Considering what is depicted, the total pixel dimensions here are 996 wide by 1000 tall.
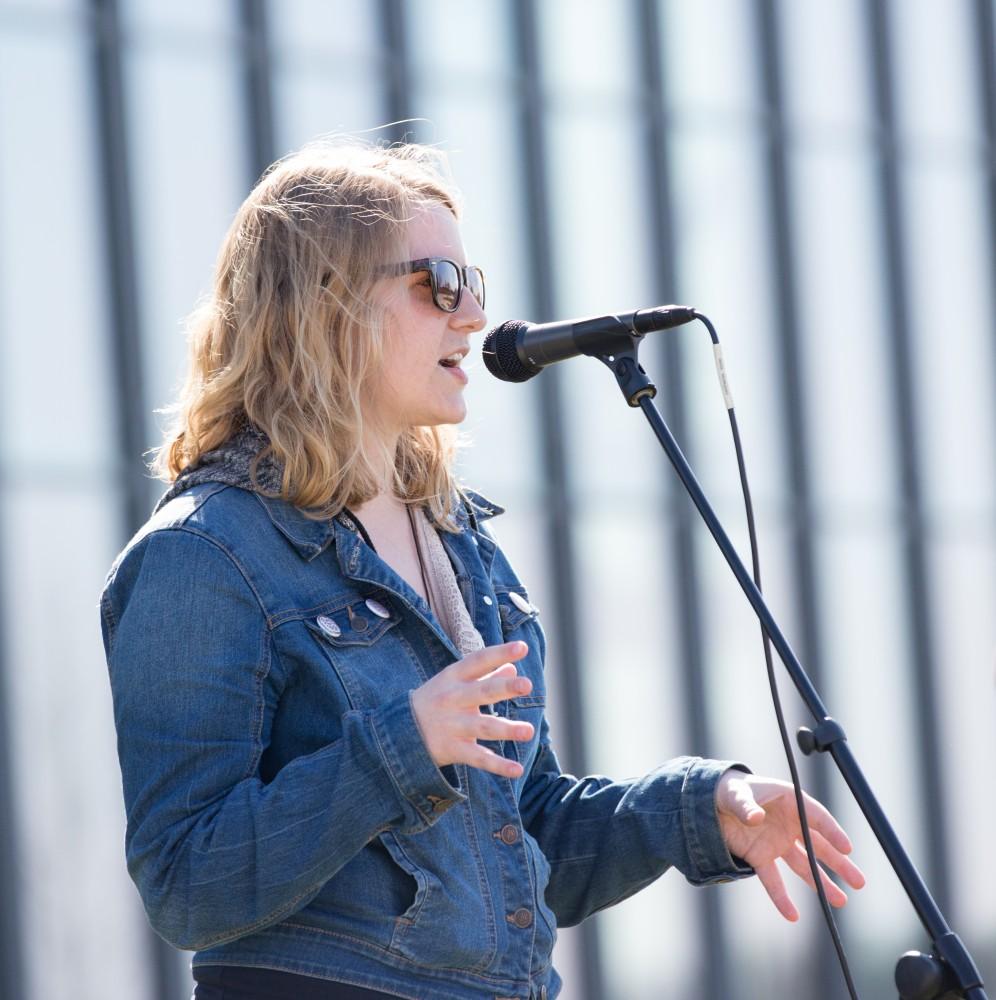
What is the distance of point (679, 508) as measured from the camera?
7.54 m

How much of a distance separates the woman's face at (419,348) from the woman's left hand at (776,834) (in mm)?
684

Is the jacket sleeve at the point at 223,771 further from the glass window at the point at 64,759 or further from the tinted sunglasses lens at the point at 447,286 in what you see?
the glass window at the point at 64,759

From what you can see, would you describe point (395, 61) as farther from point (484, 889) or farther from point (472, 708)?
point (472, 708)

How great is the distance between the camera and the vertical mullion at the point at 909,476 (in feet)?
27.0

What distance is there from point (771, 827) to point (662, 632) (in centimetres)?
499

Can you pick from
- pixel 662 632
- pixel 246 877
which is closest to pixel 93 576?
pixel 662 632

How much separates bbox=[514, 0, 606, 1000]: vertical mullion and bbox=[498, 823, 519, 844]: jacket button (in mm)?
4647

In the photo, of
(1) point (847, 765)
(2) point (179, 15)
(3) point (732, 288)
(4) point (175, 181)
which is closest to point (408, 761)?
(1) point (847, 765)

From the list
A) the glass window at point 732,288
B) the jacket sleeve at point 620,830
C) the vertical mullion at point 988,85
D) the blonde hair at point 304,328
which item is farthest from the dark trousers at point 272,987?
the vertical mullion at point 988,85

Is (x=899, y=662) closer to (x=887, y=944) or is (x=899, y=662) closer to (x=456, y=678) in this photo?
(x=887, y=944)

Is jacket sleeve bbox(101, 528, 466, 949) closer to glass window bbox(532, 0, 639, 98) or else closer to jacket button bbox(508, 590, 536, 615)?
jacket button bbox(508, 590, 536, 615)

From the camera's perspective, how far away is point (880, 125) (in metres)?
8.41

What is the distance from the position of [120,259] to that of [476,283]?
3772 mm

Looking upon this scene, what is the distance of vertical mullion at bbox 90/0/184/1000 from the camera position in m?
6.10
